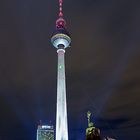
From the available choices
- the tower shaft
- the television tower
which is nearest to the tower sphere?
the television tower

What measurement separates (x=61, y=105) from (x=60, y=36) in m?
50.4

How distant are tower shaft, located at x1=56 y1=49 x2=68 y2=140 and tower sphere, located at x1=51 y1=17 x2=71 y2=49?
224 inches

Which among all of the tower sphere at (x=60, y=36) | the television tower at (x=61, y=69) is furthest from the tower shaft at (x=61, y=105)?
the tower sphere at (x=60, y=36)

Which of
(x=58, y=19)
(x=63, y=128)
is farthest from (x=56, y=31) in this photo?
(x=63, y=128)

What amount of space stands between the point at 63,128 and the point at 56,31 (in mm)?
70610

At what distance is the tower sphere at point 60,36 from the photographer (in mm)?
178500

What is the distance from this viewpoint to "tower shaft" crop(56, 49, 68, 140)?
6403 inches

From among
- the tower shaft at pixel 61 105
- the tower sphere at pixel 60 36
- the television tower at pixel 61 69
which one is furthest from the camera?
the tower sphere at pixel 60 36

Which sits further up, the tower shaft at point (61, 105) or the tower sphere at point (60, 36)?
the tower sphere at point (60, 36)

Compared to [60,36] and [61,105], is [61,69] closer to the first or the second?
[60,36]

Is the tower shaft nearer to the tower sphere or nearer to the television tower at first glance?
the television tower

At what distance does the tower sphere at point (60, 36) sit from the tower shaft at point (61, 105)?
18.6 feet

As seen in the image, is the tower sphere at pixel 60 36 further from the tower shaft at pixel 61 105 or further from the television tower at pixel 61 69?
the tower shaft at pixel 61 105

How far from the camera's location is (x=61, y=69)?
17638cm
